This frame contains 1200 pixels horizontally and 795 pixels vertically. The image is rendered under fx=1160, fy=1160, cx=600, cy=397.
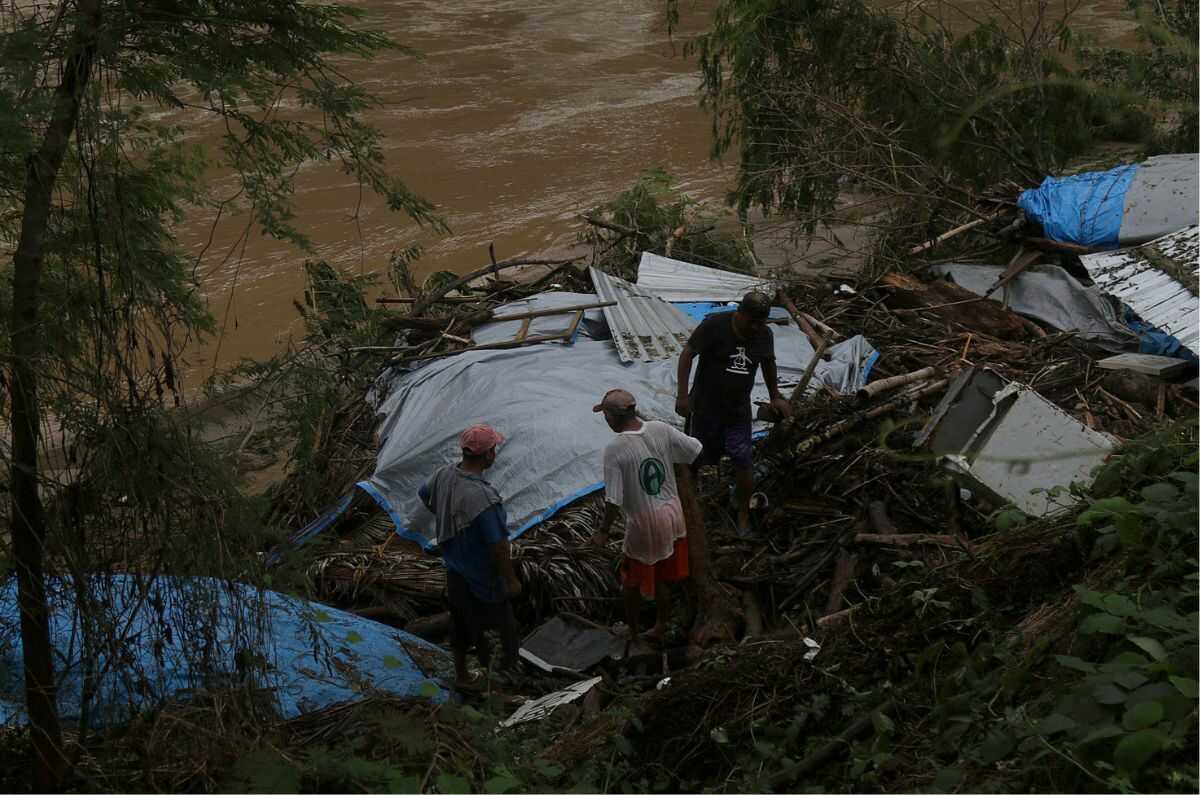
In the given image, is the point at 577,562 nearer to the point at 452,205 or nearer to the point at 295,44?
the point at 295,44

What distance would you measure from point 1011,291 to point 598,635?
4949mm

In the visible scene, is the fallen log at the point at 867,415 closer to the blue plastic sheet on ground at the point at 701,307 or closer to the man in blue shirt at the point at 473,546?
the man in blue shirt at the point at 473,546

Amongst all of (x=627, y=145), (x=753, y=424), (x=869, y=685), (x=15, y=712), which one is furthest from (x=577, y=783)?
(x=627, y=145)

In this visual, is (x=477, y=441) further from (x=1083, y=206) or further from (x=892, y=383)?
(x=1083, y=206)

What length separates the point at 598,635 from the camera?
6.24 metres

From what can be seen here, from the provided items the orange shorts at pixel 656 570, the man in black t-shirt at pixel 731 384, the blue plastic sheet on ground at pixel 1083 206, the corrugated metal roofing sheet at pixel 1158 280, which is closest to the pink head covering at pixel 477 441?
the orange shorts at pixel 656 570

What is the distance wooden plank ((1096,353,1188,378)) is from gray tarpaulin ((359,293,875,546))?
1.61 metres

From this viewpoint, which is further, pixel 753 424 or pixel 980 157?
pixel 980 157

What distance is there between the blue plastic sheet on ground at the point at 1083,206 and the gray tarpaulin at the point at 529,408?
7.21ft

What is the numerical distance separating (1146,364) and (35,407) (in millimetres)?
6433

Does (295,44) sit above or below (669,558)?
above

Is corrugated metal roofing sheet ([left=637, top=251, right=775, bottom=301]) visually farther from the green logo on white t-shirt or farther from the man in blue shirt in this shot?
the man in blue shirt

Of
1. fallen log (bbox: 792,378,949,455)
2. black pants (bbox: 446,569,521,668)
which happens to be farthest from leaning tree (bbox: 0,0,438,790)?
fallen log (bbox: 792,378,949,455)

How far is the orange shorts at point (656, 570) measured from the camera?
5.75m
